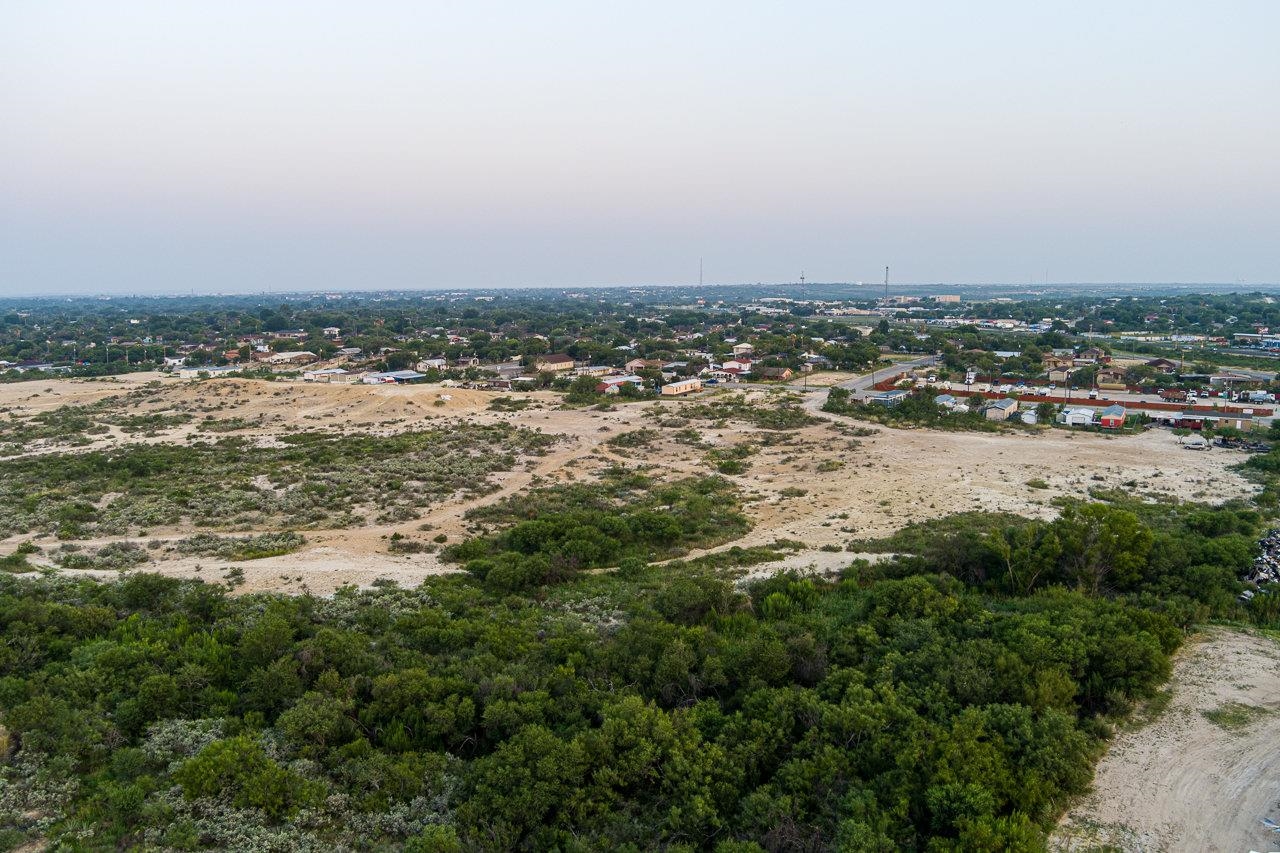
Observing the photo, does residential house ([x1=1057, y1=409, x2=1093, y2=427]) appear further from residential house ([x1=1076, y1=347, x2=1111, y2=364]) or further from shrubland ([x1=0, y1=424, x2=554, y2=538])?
shrubland ([x1=0, y1=424, x2=554, y2=538])

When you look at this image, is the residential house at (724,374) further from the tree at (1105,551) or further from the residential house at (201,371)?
the tree at (1105,551)

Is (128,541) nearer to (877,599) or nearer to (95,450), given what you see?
(95,450)

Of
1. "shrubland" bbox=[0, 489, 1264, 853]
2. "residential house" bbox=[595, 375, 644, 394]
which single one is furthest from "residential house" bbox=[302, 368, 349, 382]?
"shrubland" bbox=[0, 489, 1264, 853]

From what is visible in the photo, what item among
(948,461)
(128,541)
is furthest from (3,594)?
(948,461)

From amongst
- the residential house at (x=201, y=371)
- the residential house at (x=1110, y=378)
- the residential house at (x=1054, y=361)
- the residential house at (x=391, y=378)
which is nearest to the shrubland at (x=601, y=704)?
the residential house at (x=391, y=378)

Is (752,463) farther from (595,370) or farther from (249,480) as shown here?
(595,370)
